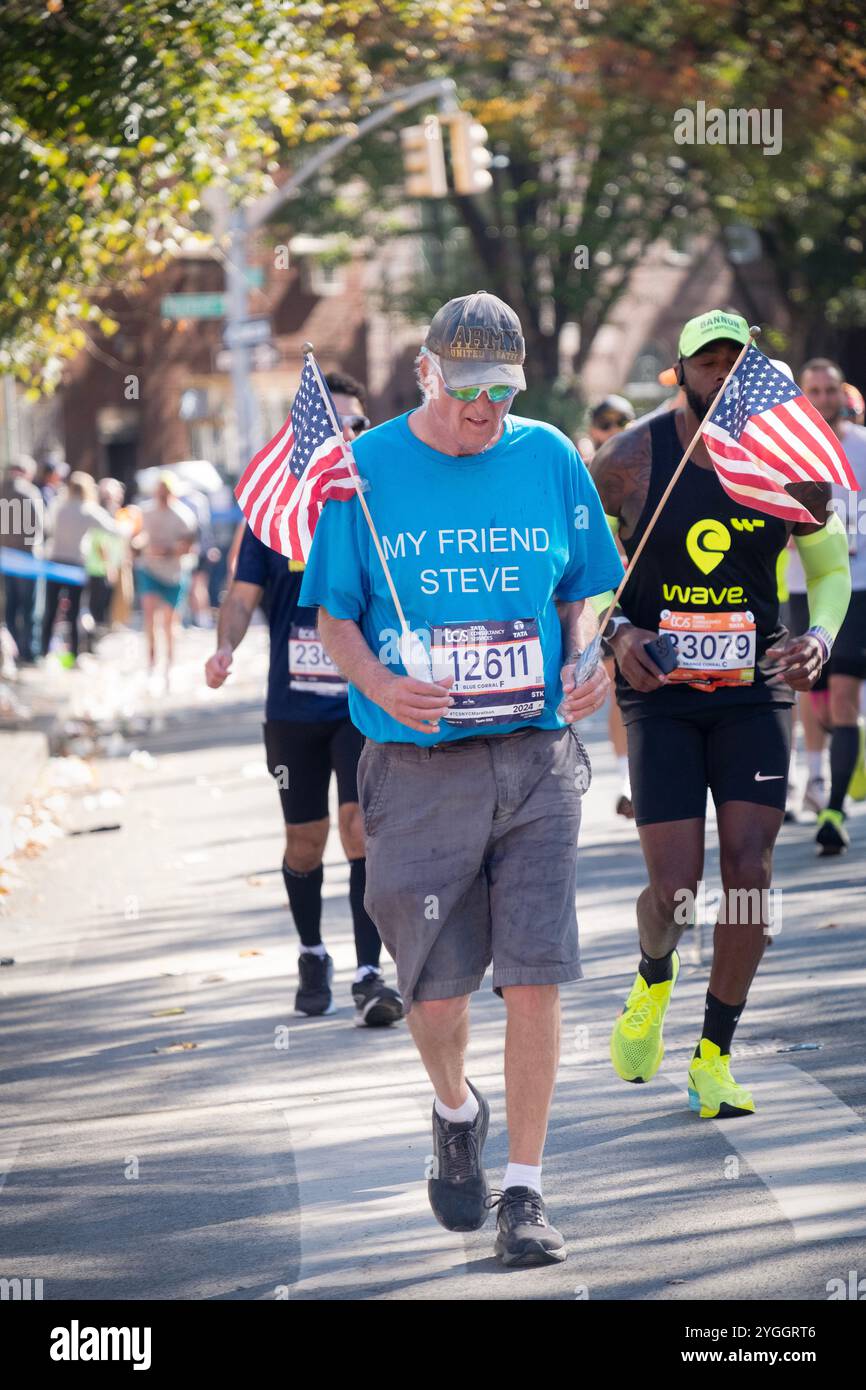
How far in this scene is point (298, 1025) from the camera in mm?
7539

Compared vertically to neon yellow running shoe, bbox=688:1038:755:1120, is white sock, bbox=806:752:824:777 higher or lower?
higher

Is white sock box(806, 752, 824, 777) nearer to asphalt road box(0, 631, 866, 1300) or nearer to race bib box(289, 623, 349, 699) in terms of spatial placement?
asphalt road box(0, 631, 866, 1300)

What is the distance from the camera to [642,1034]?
620cm

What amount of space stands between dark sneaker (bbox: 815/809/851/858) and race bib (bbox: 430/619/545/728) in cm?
553

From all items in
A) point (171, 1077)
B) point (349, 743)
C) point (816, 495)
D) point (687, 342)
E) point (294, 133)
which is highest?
point (294, 133)

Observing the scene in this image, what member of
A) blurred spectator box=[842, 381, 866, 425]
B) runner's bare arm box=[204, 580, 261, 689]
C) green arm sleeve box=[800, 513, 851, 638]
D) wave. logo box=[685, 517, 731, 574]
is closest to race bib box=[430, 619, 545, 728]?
wave. logo box=[685, 517, 731, 574]

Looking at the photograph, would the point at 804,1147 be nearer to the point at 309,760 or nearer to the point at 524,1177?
the point at 524,1177

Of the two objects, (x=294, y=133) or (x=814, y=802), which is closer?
(x=814, y=802)

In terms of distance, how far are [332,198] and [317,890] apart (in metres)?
31.5

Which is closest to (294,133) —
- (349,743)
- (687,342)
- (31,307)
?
(31,307)

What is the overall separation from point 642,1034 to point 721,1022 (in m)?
0.29

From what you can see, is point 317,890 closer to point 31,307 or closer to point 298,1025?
point 298,1025

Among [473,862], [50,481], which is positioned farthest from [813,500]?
[50,481]

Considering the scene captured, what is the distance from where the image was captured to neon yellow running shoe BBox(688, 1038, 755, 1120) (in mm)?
5965
